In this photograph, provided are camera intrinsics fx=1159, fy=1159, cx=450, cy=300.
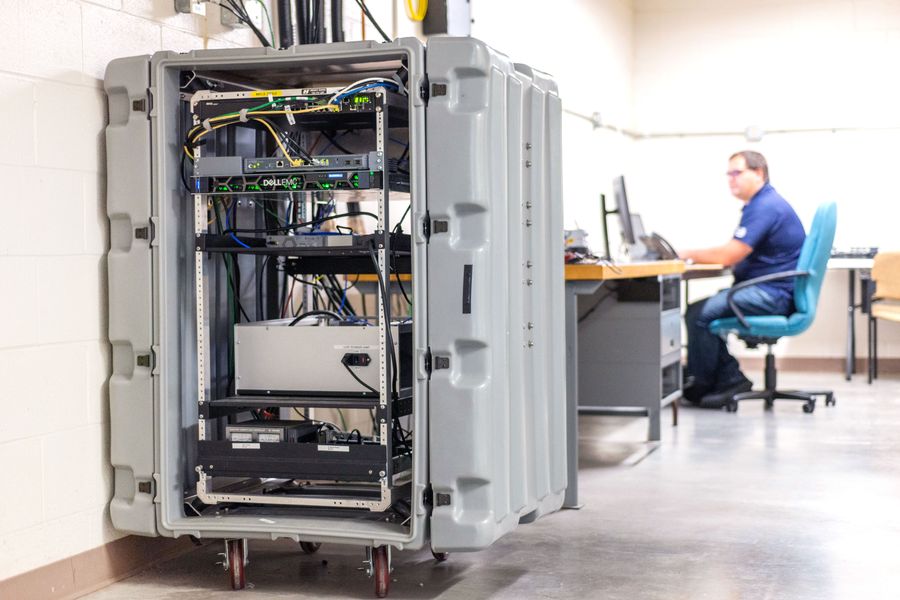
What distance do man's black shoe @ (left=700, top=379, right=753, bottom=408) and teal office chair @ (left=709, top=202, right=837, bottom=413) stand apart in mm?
365

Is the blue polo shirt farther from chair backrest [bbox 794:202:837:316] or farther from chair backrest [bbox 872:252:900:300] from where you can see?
chair backrest [bbox 872:252:900:300]

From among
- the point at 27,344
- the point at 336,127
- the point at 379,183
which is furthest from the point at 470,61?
the point at 27,344

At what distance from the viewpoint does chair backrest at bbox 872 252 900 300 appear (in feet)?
22.2

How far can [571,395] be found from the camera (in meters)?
3.74

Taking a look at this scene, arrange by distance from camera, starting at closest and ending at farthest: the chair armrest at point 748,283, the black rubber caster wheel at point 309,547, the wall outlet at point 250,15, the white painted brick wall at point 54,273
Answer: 1. the white painted brick wall at point 54,273
2. the black rubber caster wheel at point 309,547
3. the wall outlet at point 250,15
4. the chair armrest at point 748,283

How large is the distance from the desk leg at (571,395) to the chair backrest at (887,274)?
3.69 m

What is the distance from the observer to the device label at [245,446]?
2908mm

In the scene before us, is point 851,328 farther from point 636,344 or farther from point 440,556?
point 440,556

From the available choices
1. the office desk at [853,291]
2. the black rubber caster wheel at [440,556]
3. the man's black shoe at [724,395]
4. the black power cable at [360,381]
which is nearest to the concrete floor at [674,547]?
the black rubber caster wheel at [440,556]

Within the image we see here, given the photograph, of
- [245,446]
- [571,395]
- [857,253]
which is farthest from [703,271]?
[245,446]

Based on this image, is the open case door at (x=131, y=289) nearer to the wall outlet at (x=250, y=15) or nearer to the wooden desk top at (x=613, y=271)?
the wall outlet at (x=250, y=15)

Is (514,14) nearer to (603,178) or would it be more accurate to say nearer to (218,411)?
(603,178)

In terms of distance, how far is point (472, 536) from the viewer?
272 cm

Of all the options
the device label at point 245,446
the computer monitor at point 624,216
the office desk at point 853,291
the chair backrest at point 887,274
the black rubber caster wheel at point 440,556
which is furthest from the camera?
the office desk at point 853,291
